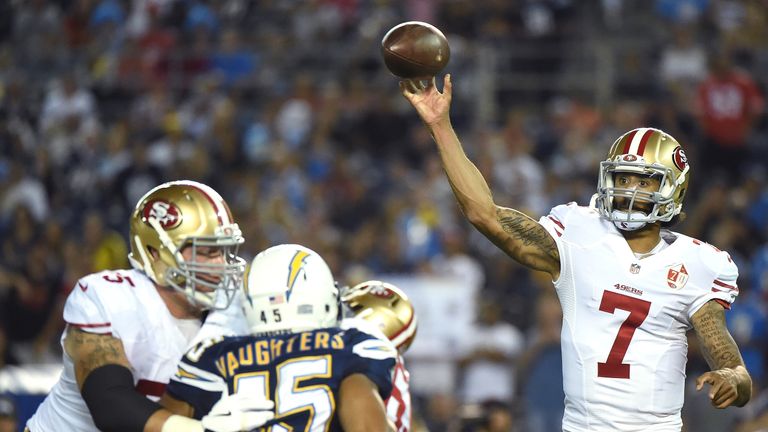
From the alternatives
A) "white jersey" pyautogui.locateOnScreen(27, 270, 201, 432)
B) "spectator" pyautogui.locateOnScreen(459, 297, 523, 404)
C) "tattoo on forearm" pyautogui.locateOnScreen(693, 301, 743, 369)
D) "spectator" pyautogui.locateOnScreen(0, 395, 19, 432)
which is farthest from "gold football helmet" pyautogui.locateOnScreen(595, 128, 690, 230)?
"spectator" pyautogui.locateOnScreen(459, 297, 523, 404)

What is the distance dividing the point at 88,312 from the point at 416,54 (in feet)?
4.87

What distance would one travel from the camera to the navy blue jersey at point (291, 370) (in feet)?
12.7

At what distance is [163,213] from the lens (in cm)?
461

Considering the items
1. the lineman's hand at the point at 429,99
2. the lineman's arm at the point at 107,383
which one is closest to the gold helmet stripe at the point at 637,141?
the lineman's hand at the point at 429,99

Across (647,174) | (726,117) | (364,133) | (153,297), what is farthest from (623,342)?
(364,133)

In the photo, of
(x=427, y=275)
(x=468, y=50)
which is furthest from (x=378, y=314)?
(x=468, y=50)

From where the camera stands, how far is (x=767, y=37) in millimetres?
12992

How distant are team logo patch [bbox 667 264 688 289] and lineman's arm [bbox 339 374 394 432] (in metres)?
1.22

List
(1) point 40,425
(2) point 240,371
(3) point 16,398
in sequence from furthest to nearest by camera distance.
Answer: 1. (3) point 16,398
2. (1) point 40,425
3. (2) point 240,371

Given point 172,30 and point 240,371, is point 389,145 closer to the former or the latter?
point 172,30

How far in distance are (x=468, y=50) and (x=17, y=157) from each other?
4.57 meters

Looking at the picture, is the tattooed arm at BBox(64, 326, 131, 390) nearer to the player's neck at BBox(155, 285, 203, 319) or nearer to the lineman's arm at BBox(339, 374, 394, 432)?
the player's neck at BBox(155, 285, 203, 319)

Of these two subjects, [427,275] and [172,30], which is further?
[172,30]

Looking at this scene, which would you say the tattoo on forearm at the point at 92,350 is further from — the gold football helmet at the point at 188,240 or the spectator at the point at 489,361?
the spectator at the point at 489,361
